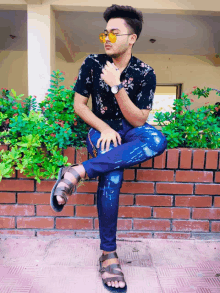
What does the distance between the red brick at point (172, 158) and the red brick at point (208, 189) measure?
225mm

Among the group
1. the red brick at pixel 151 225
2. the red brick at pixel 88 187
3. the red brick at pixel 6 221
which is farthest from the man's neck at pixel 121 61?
the red brick at pixel 6 221

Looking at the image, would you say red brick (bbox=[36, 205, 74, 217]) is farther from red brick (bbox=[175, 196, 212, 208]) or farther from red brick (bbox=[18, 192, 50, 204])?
red brick (bbox=[175, 196, 212, 208])

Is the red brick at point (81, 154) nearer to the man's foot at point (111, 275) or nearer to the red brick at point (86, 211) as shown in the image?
the red brick at point (86, 211)

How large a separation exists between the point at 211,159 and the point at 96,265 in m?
1.05

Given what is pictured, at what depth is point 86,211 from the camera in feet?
5.66

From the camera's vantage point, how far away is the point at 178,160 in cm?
170

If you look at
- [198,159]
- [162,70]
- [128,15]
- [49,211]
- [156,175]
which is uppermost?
[162,70]

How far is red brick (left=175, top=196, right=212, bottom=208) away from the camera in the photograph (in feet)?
5.65

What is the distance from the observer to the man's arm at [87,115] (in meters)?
1.47

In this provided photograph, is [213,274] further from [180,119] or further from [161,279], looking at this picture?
[180,119]

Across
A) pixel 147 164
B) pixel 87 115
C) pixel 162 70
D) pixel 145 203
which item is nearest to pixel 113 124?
pixel 87 115

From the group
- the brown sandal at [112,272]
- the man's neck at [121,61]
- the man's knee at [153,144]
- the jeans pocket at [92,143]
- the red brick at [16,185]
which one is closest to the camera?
the brown sandal at [112,272]

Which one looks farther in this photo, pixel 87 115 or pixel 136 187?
pixel 136 187

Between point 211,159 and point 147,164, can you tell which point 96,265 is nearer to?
point 147,164
